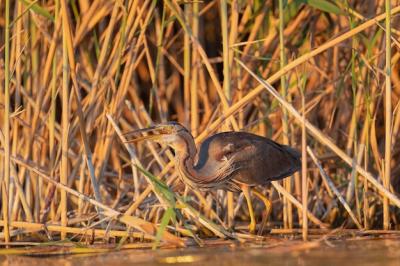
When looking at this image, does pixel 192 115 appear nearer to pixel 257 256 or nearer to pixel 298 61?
pixel 298 61

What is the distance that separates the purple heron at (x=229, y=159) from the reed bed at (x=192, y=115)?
118 mm

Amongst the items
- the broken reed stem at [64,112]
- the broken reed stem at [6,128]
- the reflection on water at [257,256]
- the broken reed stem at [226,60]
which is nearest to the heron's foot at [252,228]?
the broken reed stem at [226,60]

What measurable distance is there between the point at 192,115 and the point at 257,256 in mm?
1913

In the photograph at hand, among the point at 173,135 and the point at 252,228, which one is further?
the point at 252,228

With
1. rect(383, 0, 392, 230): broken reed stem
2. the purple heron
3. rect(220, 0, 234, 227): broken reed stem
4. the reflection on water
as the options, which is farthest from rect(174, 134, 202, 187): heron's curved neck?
rect(383, 0, 392, 230): broken reed stem

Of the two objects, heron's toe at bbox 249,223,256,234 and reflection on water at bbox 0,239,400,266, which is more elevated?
heron's toe at bbox 249,223,256,234

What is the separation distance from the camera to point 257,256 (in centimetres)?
582

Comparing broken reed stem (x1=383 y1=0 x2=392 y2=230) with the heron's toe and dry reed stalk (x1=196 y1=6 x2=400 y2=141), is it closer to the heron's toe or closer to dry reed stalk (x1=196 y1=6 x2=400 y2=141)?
dry reed stalk (x1=196 y1=6 x2=400 y2=141)

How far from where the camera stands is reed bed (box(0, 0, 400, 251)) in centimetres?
675

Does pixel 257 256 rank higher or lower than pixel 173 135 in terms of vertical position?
lower

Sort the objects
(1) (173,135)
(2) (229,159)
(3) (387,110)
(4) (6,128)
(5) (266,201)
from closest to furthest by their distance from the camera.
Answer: (4) (6,128) → (3) (387,110) → (1) (173,135) → (2) (229,159) → (5) (266,201)

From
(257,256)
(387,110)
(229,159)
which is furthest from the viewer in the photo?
(229,159)

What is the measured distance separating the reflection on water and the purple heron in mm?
773

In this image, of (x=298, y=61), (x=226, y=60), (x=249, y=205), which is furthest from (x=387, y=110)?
(x=249, y=205)
